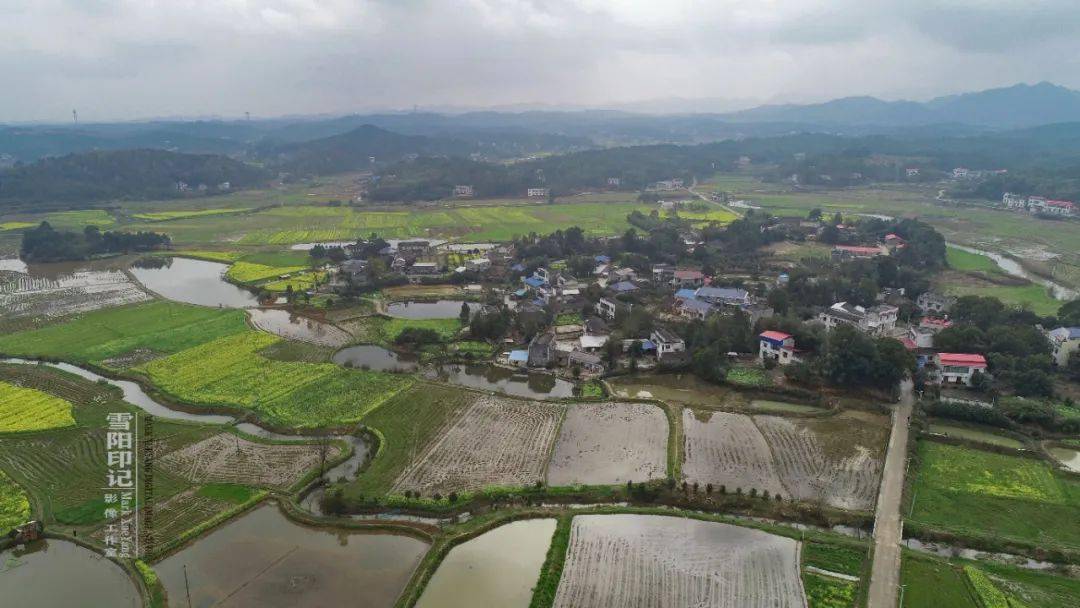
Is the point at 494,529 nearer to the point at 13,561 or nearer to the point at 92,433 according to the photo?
the point at 13,561

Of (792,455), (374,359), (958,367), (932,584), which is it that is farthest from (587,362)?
(932,584)

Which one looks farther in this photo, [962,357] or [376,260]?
[376,260]

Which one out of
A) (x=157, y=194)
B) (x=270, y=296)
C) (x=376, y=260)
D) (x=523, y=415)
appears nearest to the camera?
(x=523, y=415)

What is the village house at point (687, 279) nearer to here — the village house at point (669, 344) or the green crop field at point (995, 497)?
the village house at point (669, 344)

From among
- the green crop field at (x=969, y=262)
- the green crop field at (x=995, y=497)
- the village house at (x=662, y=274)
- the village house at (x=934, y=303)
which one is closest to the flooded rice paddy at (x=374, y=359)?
the village house at (x=662, y=274)

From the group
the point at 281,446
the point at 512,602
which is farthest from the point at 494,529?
the point at 281,446
